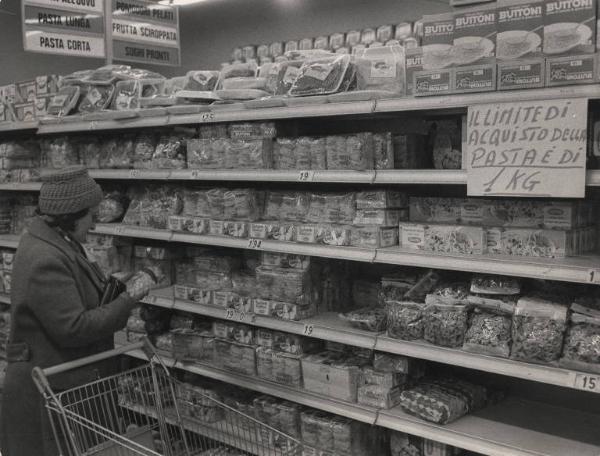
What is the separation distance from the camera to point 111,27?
16.8ft

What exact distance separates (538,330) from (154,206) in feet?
8.19

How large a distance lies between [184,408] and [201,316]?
0.58 meters

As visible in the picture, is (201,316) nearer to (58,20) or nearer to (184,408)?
(184,408)

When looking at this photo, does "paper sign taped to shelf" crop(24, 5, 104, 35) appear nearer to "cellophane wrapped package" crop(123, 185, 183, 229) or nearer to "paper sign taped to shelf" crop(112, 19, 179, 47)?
"paper sign taped to shelf" crop(112, 19, 179, 47)

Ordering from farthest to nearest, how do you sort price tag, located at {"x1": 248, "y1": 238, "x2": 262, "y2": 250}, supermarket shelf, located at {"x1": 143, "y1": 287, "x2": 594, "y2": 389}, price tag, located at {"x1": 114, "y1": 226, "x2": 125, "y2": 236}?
price tag, located at {"x1": 114, "y1": 226, "x2": 125, "y2": 236} → price tag, located at {"x1": 248, "y1": 238, "x2": 262, "y2": 250} → supermarket shelf, located at {"x1": 143, "y1": 287, "x2": 594, "y2": 389}

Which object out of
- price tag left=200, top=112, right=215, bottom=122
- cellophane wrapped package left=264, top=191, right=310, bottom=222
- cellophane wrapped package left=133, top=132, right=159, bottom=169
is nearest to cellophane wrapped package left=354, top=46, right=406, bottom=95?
cellophane wrapped package left=264, top=191, right=310, bottom=222

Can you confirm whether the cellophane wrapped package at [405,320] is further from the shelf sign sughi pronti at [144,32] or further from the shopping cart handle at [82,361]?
the shelf sign sughi pronti at [144,32]

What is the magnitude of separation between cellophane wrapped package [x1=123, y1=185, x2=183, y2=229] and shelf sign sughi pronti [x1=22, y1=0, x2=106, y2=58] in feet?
4.92

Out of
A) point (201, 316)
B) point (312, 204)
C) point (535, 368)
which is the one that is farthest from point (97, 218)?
point (535, 368)

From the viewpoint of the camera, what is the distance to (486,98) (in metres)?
2.45

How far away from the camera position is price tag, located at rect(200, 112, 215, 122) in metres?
3.46

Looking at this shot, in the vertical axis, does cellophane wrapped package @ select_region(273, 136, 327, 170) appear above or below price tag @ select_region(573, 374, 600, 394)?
above

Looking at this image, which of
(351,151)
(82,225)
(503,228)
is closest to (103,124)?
(82,225)

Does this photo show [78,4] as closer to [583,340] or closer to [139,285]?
[139,285]
